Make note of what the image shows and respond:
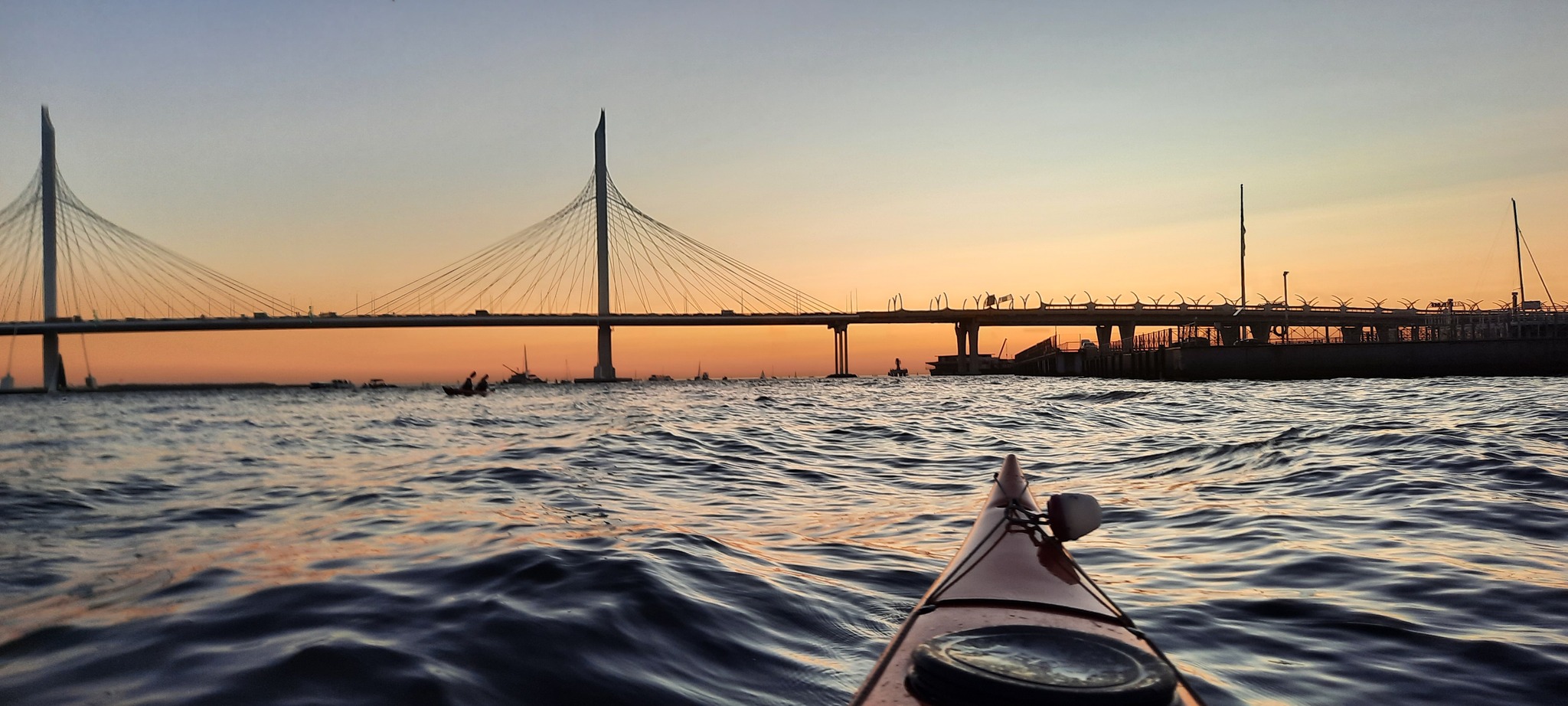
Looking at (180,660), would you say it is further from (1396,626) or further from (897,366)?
(897,366)

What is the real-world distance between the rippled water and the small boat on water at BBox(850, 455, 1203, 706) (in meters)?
0.67

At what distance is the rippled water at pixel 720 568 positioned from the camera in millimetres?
3451

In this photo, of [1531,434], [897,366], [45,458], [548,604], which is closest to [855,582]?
[548,604]

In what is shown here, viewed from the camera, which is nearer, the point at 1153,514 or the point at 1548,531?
the point at 1548,531

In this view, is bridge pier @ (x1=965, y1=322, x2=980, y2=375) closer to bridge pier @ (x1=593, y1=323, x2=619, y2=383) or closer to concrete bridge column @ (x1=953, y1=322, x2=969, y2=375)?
concrete bridge column @ (x1=953, y1=322, x2=969, y2=375)

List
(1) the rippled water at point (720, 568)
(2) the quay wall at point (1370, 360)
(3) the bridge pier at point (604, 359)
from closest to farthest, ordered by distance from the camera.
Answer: (1) the rippled water at point (720, 568) → (2) the quay wall at point (1370, 360) → (3) the bridge pier at point (604, 359)

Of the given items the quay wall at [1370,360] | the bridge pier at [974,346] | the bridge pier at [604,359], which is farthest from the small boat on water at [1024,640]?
the bridge pier at [974,346]

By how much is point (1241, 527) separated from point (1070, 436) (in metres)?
8.95

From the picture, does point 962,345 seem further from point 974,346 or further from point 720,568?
point 720,568

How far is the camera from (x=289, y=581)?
16.1 feet

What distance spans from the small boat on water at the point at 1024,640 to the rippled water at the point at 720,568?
0.67 m

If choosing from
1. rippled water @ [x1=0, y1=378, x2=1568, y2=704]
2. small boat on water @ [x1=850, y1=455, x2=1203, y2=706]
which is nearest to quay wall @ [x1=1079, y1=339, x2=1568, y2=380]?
rippled water @ [x1=0, y1=378, x2=1568, y2=704]

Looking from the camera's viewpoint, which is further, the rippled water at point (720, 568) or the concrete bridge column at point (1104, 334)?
the concrete bridge column at point (1104, 334)

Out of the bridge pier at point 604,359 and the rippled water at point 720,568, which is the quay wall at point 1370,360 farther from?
the bridge pier at point 604,359
